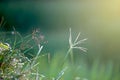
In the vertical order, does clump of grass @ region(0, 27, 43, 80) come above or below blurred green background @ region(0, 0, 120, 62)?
above

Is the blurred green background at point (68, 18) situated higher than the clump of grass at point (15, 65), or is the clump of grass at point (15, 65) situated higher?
the clump of grass at point (15, 65)

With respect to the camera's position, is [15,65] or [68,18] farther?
[68,18]

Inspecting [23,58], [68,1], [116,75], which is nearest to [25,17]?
[68,1]

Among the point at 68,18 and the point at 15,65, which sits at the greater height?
the point at 15,65

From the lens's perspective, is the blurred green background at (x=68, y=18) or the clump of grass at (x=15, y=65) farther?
the blurred green background at (x=68, y=18)

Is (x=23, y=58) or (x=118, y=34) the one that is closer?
(x=23, y=58)

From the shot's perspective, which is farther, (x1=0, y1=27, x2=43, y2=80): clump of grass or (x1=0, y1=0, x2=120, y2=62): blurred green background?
(x1=0, y1=0, x2=120, y2=62): blurred green background

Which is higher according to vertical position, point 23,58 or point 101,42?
point 23,58

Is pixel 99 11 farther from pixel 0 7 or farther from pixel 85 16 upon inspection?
pixel 0 7
